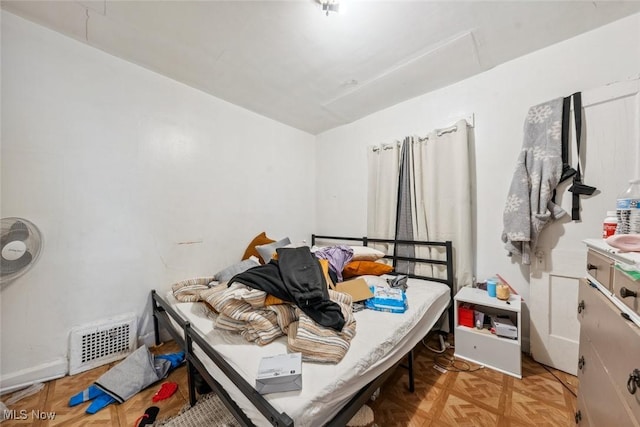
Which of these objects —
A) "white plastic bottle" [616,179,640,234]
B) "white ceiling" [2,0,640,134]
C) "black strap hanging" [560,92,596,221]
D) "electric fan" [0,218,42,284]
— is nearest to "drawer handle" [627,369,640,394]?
"white plastic bottle" [616,179,640,234]

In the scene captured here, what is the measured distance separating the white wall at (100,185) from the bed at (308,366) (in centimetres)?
63

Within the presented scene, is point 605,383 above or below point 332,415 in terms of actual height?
above

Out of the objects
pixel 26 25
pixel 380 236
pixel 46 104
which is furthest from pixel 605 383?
pixel 26 25

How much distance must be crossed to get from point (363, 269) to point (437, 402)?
1145 mm

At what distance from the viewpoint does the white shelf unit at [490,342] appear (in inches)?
68.1

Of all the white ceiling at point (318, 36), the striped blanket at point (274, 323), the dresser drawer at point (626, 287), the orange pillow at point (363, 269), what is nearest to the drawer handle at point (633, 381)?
the dresser drawer at point (626, 287)

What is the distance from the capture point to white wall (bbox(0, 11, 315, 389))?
5.41 feet

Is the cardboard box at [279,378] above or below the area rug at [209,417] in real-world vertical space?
above

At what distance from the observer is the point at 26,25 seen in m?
1.67

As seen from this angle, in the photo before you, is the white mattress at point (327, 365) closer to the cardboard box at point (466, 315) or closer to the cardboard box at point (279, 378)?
the cardboard box at point (279, 378)

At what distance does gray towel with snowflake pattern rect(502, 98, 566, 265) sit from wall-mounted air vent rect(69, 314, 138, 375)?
3.40m

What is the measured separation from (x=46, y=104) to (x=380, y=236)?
10.7 feet

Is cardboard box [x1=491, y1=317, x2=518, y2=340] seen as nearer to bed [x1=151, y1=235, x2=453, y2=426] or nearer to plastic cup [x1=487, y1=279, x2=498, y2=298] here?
plastic cup [x1=487, y1=279, x2=498, y2=298]

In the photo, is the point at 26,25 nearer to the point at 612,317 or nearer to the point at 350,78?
the point at 350,78
